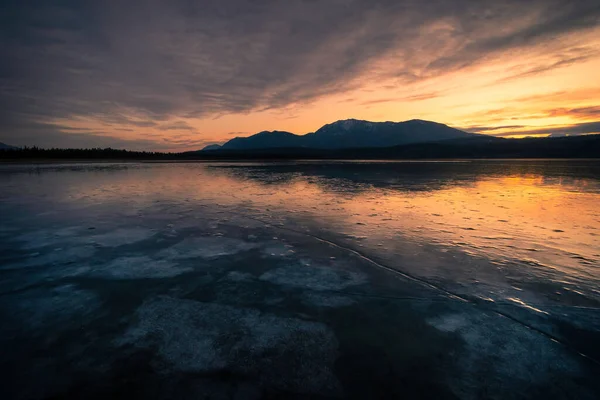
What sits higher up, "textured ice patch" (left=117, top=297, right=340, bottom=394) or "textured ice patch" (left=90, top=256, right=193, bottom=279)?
"textured ice patch" (left=90, top=256, right=193, bottom=279)

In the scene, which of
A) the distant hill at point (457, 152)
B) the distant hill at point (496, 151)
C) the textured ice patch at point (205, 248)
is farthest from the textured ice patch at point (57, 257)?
the distant hill at point (496, 151)

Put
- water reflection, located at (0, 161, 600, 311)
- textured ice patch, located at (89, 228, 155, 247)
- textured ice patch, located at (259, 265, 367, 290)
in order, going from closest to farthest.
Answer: textured ice patch, located at (259, 265, 367, 290)
water reflection, located at (0, 161, 600, 311)
textured ice patch, located at (89, 228, 155, 247)

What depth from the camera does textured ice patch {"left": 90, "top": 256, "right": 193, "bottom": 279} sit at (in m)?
6.47

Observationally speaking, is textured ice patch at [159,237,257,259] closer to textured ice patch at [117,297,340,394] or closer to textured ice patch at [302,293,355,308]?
textured ice patch at [117,297,340,394]

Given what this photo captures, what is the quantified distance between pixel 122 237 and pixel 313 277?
654cm

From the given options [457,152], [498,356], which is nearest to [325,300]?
[498,356]

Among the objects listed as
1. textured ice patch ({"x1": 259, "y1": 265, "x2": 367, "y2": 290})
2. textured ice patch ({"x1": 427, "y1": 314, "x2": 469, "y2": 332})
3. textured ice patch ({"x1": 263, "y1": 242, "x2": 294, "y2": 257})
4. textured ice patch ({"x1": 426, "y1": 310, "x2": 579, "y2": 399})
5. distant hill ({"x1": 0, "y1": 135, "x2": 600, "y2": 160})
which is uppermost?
distant hill ({"x1": 0, "y1": 135, "x2": 600, "y2": 160})

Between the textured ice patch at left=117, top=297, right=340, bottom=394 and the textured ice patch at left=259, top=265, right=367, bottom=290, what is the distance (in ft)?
4.39

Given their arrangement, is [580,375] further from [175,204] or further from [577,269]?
[175,204]

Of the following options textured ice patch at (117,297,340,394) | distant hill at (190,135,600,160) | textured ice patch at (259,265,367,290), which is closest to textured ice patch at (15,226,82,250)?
textured ice patch at (117,297,340,394)

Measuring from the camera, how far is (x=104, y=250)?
26.4ft

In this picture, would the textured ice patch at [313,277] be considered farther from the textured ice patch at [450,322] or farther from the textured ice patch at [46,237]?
the textured ice patch at [46,237]

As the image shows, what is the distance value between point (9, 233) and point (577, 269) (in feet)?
52.4

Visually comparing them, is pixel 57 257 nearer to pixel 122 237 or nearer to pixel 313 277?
pixel 122 237
